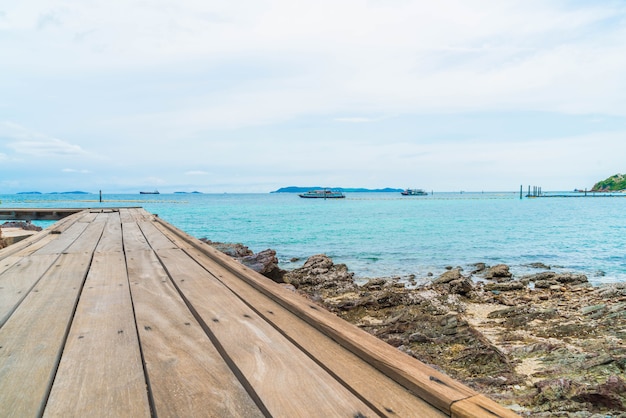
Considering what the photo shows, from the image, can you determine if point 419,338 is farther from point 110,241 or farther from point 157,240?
point 110,241

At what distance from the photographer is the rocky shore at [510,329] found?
3930mm

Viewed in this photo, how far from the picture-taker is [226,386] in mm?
1363

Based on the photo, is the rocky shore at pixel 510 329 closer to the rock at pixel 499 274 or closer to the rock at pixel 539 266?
the rock at pixel 499 274

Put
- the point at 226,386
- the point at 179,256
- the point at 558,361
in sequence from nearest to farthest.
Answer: the point at 226,386, the point at 179,256, the point at 558,361

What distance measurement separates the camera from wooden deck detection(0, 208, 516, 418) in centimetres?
123

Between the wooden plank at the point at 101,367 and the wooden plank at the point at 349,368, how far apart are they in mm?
651

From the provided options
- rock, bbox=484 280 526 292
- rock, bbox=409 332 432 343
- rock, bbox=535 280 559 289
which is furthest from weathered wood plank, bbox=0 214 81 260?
rock, bbox=535 280 559 289

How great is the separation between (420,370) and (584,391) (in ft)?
11.0

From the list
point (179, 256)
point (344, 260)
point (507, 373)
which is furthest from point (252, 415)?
point (344, 260)

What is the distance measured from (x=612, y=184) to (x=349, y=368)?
564 ft

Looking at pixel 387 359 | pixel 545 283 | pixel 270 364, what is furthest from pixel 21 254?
pixel 545 283

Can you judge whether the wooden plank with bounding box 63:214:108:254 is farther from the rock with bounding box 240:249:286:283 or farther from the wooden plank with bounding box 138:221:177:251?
the rock with bounding box 240:249:286:283

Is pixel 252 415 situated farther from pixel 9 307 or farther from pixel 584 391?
pixel 584 391

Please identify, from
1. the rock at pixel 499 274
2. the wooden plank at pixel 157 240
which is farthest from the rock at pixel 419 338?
the rock at pixel 499 274
